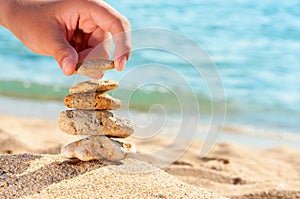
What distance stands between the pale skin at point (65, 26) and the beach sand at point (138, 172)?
2.06ft

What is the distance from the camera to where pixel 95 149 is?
2.85 meters

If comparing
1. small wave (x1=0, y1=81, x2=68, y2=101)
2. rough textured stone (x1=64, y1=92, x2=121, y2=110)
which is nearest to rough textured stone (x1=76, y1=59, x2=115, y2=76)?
rough textured stone (x1=64, y1=92, x2=121, y2=110)

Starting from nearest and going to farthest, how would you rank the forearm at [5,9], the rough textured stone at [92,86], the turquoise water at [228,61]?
the rough textured stone at [92,86]
the forearm at [5,9]
the turquoise water at [228,61]

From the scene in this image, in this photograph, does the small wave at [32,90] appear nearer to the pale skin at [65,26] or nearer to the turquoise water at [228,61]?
the turquoise water at [228,61]

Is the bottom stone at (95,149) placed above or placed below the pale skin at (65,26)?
below

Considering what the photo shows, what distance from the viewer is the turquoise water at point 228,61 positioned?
690cm

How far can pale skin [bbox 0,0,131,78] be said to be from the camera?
2.57m

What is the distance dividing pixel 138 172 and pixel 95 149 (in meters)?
0.29

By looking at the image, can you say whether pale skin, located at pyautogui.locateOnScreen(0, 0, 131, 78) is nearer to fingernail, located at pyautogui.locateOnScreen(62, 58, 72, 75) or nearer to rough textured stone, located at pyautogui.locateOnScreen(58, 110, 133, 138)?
fingernail, located at pyautogui.locateOnScreen(62, 58, 72, 75)

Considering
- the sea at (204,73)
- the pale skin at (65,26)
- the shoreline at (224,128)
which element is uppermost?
the pale skin at (65,26)

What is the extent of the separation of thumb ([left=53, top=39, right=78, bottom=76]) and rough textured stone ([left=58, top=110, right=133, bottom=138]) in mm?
348

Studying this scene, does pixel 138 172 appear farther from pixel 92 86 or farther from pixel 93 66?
pixel 93 66

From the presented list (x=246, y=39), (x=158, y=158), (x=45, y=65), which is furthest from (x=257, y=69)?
(x=158, y=158)

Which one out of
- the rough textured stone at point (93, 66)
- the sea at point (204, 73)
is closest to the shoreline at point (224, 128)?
the sea at point (204, 73)
